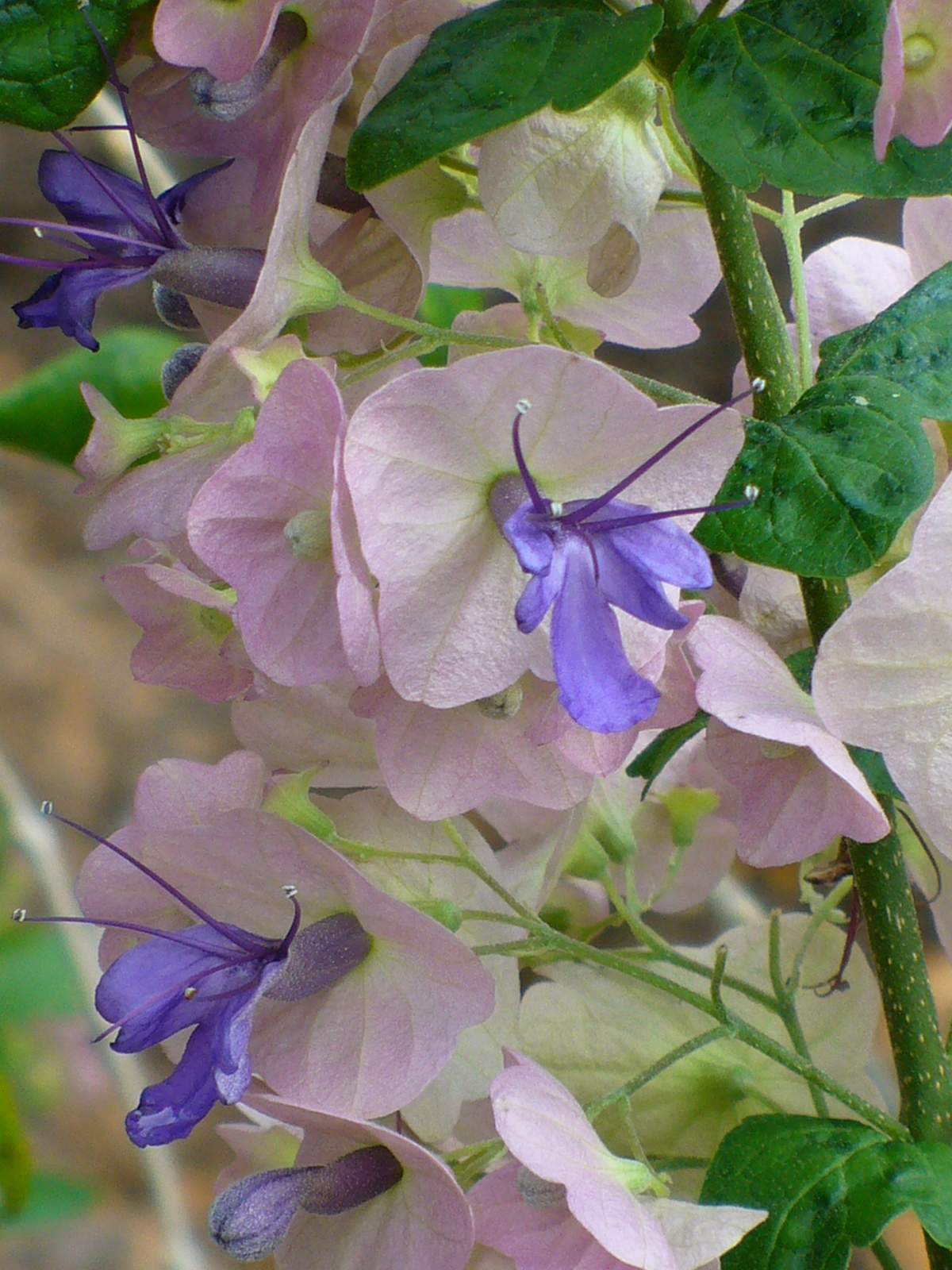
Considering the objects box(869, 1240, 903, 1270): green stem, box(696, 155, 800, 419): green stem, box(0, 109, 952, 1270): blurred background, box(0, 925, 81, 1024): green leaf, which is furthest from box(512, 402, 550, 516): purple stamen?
box(0, 109, 952, 1270): blurred background

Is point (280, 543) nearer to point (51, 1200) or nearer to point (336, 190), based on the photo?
point (336, 190)

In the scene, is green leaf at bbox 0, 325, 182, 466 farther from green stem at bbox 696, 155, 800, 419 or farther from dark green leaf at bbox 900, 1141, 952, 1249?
dark green leaf at bbox 900, 1141, 952, 1249

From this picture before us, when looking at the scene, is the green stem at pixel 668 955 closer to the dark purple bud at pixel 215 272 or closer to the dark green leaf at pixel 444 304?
the dark purple bud at pixel 215 272

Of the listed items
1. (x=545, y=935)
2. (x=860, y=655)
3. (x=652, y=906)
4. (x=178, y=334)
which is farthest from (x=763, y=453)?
(x=178, y=334)

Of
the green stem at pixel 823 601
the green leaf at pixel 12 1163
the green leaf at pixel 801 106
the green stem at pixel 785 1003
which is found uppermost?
the green leaf at pixel 801 106

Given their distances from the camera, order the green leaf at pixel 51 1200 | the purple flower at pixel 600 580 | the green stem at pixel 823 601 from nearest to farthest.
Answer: the purple flower at pixel 600 580 → the green stem at pixel 823 601 → the green leaf at pixel 51 1200

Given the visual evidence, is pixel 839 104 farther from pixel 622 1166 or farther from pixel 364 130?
pixel 622 1166

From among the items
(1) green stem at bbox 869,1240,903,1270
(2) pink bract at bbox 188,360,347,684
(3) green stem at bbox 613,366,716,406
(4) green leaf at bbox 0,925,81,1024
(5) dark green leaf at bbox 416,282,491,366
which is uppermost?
(3) green stem at bbox 613,366,716,406

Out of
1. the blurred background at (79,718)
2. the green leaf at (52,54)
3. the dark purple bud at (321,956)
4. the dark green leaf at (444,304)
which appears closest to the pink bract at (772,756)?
the dark purple bud at (321,956)
